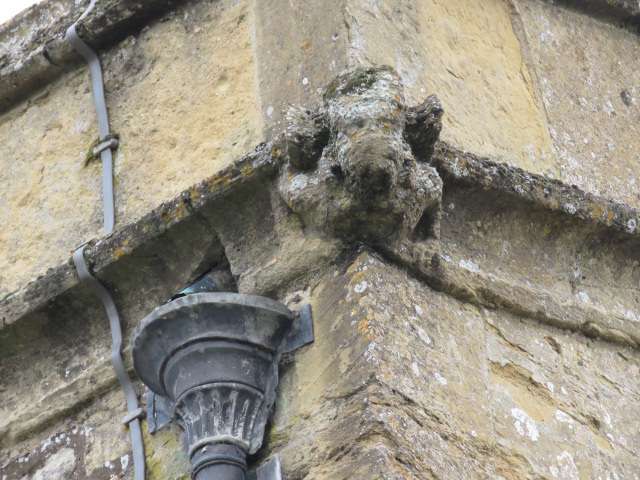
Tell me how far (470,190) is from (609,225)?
544 millimetres

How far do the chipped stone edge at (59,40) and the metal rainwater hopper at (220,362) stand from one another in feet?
4.95

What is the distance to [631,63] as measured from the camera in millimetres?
5523

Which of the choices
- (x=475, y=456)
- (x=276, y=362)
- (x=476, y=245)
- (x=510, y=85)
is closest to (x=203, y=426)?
(x=276, y=362)

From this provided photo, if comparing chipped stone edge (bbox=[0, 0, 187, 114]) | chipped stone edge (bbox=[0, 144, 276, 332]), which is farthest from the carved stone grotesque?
chipped stone edge (bbox=[0, 0, 187, 114])

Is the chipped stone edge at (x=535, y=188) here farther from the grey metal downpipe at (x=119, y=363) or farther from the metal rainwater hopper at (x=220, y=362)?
the grey metal downpipe at (x=119, y=363)

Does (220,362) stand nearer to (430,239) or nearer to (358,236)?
(358,236)

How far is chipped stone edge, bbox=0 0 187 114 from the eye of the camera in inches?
196

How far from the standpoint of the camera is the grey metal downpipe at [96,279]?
13.7 feet

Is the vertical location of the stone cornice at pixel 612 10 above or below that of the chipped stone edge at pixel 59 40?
below

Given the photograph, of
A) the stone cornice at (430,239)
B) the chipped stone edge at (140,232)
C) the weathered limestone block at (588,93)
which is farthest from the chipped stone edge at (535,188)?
the chipped stone edge at (140,232)

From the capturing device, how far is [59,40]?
511 centimetres

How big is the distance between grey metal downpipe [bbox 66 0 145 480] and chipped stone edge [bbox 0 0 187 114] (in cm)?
6

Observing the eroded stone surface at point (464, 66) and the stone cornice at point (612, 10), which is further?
the stone cornice at point (612, 10)

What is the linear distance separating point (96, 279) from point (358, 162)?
107 centimetres
